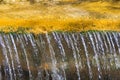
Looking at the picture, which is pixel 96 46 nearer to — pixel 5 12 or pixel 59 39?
pixel 59 39

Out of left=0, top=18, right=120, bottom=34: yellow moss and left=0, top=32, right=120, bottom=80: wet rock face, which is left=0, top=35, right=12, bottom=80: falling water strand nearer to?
left=0, top=32, right=120, bottom=80: wet rock face

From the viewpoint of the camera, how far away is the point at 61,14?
19.8 m

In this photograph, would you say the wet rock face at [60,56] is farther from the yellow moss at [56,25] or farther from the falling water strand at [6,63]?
the yellow moss at [56,25]

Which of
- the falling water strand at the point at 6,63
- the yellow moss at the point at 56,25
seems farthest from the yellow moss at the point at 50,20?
the falling water strand at the point at 6,63

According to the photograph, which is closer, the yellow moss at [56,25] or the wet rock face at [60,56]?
the wet rock face at [60,56]

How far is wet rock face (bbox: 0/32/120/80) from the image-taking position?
60.6 feet

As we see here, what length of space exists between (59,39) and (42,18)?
0.78 metres

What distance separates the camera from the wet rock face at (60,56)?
18469mm

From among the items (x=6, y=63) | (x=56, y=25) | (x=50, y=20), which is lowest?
(x=6, y=63)

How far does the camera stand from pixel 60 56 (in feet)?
62.1

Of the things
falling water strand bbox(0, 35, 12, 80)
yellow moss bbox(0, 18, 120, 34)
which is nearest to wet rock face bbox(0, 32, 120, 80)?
falling water strand bbox(0, 35, 12, 80)

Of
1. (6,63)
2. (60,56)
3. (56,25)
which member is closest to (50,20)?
(56,25)

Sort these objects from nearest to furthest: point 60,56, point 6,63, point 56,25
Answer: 1. point 6,63
2. point 60,56
3. point 56,25

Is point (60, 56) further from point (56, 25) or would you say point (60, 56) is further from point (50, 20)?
point (50, 20)
